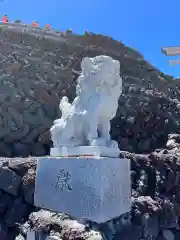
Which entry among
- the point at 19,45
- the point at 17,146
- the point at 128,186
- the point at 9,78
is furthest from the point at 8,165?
the point at 19,45

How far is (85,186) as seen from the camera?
4.29m

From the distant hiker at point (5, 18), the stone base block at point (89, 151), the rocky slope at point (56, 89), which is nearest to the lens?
the stone base block at point (89, 151)

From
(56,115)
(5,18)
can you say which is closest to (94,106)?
(56,115)

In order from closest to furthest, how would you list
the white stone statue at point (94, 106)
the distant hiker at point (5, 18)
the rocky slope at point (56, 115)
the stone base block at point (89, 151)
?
the stone base block at point (89, 151) < the white stone statue at point (94, 106) < the rocky slope at point (56, 115) < the distant hiker at point (5, 18)

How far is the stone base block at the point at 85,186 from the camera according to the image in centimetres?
420

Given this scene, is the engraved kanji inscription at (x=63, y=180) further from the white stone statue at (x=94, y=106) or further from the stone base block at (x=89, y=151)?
the white stone statue at (x=94, y=106)

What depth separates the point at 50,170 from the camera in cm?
482

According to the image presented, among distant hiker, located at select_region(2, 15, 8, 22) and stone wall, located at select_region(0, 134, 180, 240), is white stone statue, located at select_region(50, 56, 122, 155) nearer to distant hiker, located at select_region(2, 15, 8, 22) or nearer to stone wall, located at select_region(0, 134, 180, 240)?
stone wall, located at select_region(0, 134, 180, 240)

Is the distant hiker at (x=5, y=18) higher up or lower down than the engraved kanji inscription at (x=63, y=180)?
higher up

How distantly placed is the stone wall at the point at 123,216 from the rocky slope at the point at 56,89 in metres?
3.67

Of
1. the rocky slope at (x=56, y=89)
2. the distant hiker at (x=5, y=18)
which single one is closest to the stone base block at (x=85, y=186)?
the rocky slope at (x=56, y=89)

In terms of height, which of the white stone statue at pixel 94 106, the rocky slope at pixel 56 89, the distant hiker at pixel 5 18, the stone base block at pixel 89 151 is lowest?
the stone base block at pixel 89 151

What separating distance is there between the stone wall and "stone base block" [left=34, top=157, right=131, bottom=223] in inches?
6.9

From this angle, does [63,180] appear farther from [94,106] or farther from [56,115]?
[56,115]
